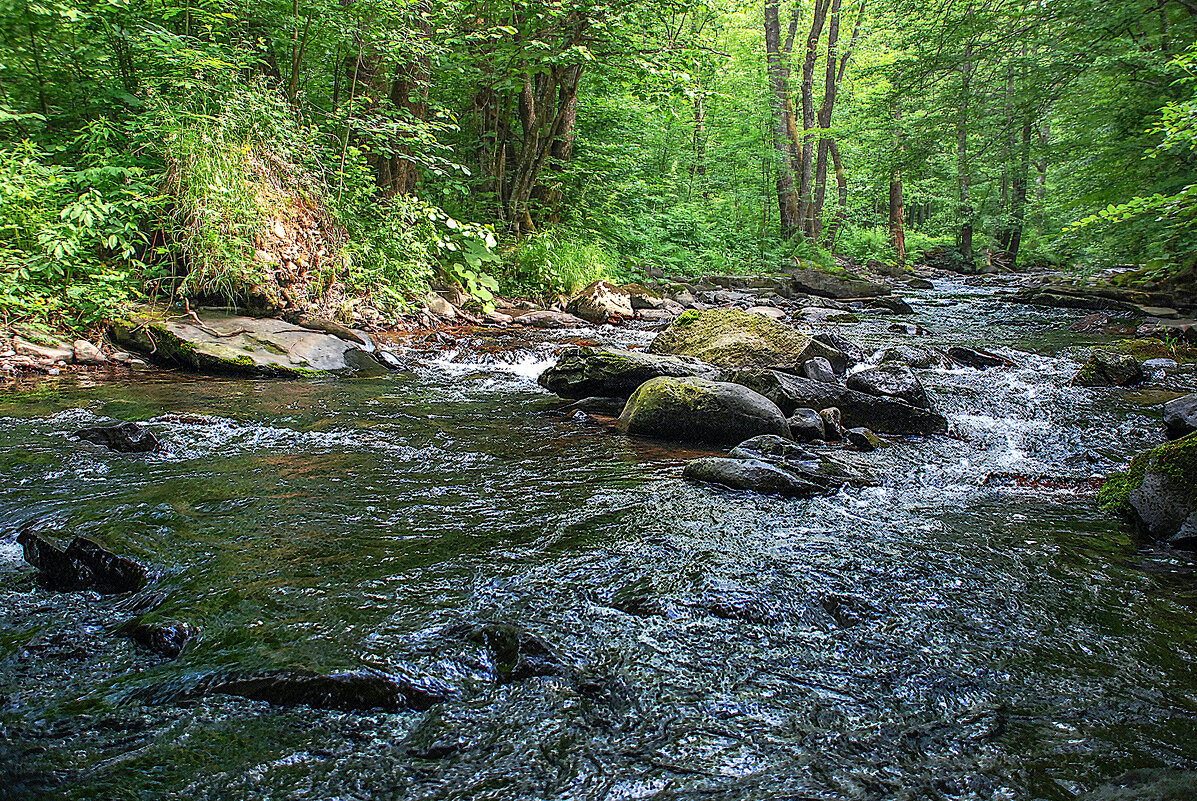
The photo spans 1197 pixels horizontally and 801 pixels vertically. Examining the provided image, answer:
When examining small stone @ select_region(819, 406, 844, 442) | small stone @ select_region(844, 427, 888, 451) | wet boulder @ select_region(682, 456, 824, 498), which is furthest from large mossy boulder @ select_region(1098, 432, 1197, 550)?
small stone @ select_region(819, 406, 844, 442)

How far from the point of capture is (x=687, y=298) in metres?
15.8

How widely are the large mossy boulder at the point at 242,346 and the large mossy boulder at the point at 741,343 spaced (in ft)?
13.4

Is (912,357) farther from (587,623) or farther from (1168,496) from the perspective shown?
(587,623)

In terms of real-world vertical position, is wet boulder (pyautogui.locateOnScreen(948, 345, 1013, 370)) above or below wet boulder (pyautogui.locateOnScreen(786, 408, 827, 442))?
above

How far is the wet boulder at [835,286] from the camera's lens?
17156 millimetres

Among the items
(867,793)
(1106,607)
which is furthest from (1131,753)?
(1106,607)

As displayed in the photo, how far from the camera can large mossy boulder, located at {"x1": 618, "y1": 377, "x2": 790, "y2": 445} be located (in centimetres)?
578

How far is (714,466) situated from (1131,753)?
2906mm

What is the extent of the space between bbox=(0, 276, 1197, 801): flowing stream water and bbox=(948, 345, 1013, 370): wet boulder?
3608mm

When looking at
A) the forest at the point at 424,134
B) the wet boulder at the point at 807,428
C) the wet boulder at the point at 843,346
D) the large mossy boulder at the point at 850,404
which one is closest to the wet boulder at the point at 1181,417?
the large mossy boulder at the point at 850,404

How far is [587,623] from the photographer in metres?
2.77

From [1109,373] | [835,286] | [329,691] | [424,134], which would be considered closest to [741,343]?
[1109,373]

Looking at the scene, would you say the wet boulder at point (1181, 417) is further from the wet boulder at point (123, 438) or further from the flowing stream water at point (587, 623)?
the wet boulder at point (123, 438)

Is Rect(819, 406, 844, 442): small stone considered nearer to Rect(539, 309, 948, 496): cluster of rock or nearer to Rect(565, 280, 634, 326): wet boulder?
Rect(539, 309, 948, 496): cluster of rock
